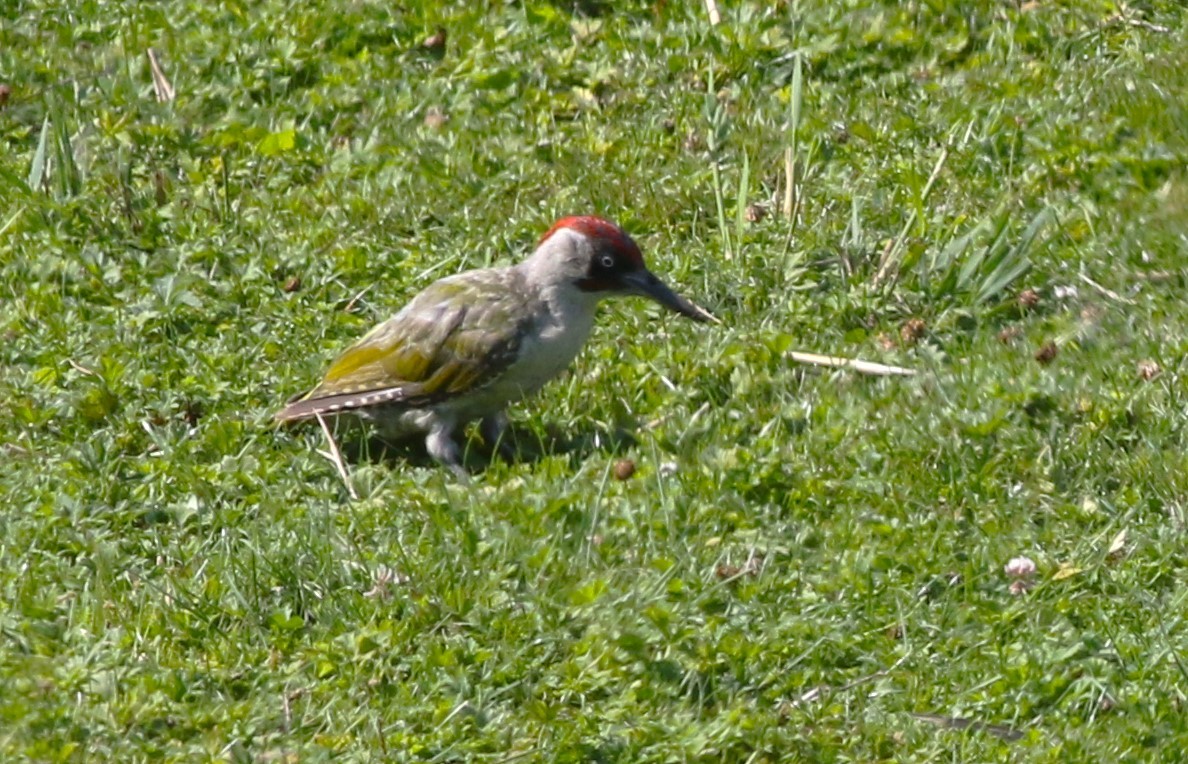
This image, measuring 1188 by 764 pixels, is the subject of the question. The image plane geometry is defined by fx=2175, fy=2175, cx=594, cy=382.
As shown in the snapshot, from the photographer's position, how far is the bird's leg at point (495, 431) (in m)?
7.61

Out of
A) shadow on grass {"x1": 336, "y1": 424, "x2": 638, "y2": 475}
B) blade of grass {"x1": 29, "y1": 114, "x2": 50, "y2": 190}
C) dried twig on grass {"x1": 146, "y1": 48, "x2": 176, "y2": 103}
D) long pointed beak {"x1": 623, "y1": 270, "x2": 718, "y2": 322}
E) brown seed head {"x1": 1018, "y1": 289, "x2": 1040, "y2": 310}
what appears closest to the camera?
shadow on grass {"x1": 336, "y1": 424, "x2": 638, "y2": 475}

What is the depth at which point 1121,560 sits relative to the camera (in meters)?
6.50

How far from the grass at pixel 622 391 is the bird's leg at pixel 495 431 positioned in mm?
89

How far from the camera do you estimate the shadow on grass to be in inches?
291

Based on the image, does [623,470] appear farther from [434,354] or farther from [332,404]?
[332,404]

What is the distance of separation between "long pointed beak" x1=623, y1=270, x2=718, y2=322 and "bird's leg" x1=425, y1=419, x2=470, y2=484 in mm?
811

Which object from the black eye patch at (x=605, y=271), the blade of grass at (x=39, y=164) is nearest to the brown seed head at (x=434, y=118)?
the blade of grass at (x=39, y=164)

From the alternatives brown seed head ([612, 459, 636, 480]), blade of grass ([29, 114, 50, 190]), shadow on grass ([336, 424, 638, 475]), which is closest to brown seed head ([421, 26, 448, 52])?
blade of grass ([29, 114, 50, 190])

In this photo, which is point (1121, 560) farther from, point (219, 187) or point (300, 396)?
point (219, 187)

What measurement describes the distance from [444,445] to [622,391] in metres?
0.68

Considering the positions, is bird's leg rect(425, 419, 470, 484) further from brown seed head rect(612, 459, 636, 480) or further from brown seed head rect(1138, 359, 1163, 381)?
brown seed head rect(1138, 359, 1163, 381)

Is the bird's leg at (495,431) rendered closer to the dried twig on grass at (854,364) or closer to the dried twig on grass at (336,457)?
the dried twig on grass at (336,457)

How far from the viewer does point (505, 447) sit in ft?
24.9

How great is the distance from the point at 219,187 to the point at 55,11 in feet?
5.77
